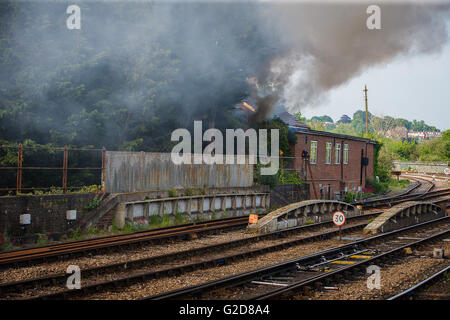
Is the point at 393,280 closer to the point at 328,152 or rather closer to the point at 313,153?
the point at 313,153

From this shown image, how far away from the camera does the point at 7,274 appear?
28.6ft

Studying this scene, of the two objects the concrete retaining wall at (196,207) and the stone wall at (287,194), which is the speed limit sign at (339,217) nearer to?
the concrete retaining wall at (196,207)

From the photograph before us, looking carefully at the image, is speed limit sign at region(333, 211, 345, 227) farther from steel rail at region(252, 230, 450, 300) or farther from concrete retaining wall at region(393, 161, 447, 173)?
concrete retaining wall at region(393, 161, 447, 173)

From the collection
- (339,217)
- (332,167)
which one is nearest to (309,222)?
(339,217)

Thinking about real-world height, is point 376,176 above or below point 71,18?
below

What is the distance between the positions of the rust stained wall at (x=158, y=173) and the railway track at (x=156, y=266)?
5.19 m

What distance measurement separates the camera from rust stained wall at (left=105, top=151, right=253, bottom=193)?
603 inches

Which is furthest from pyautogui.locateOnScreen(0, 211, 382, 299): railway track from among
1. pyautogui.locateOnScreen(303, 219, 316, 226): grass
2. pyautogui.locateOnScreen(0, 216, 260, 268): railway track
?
pyautogui.locateOnScreen(303, 219, 316, 226): grass

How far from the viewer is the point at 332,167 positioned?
1161 inches

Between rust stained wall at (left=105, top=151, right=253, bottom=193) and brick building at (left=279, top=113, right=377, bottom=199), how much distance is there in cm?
673
